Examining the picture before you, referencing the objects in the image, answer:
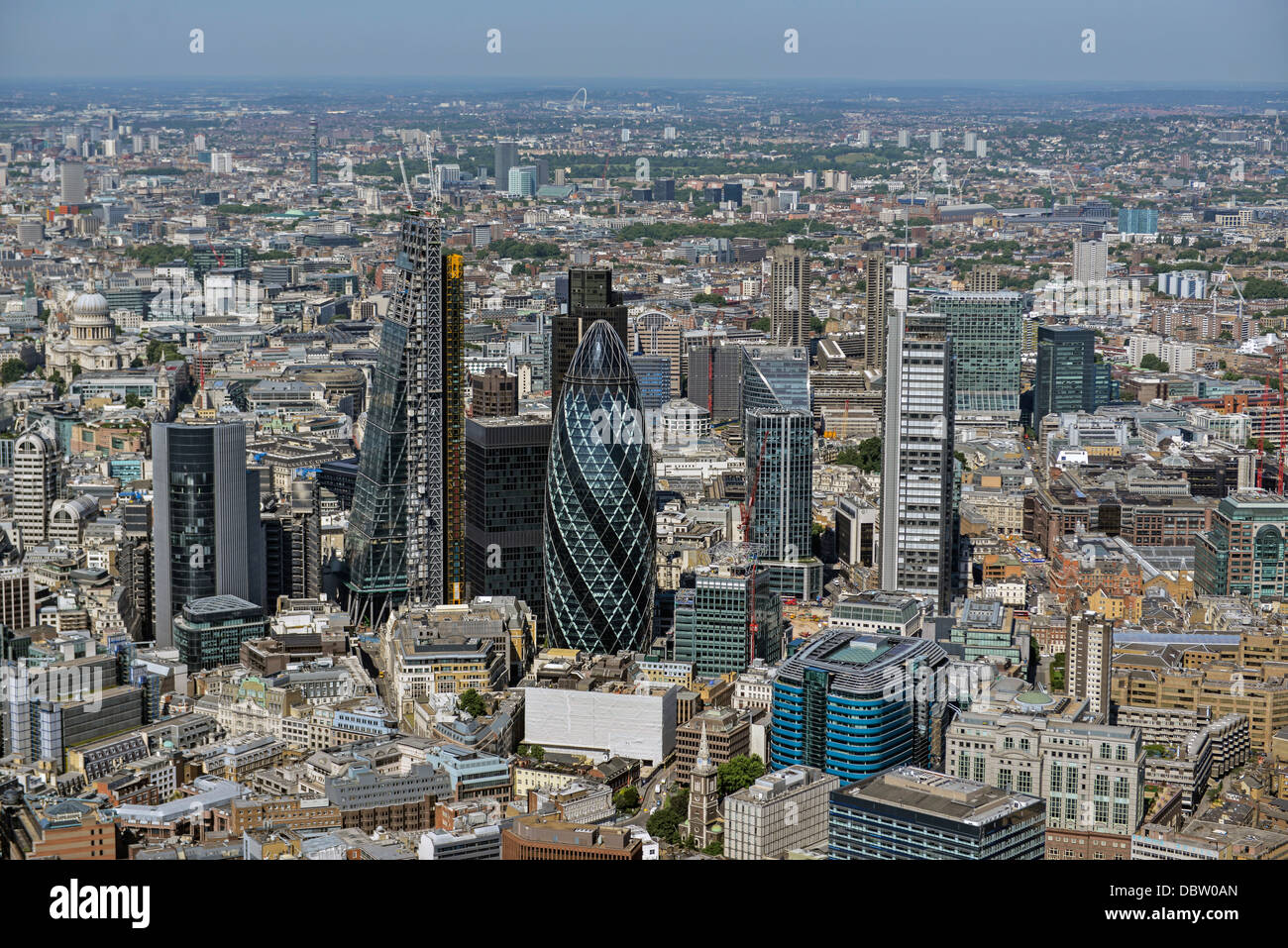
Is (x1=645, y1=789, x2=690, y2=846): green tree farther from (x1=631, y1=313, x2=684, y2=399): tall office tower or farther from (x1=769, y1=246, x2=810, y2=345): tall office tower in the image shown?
(x1=769, y1=246, x2=810, y2=345): tall office tower

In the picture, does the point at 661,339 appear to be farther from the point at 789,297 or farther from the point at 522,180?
the point at 522,180

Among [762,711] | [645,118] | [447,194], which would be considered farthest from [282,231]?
[762,711]

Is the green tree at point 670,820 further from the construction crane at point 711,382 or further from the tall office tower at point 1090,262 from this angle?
the tall office tower at point 1090,262

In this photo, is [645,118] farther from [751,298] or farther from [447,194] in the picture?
[751,298]

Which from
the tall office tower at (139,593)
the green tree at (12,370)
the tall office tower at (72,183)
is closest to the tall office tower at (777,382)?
the tall office tower at (139,593)

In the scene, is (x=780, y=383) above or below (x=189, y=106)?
below

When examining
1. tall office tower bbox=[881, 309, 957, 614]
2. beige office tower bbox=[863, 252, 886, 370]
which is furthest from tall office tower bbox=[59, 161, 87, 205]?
tall office tower bbox=[881, 309, 957, 614]
